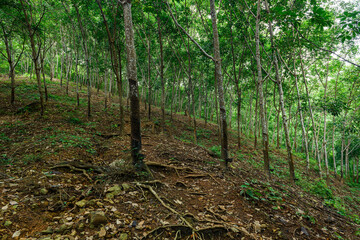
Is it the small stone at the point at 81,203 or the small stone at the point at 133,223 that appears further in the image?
the small stone at the point at 81,203

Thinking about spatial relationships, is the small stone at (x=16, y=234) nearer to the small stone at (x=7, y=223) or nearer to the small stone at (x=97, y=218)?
the small stone at (x=7, y=223)

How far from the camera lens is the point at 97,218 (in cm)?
323

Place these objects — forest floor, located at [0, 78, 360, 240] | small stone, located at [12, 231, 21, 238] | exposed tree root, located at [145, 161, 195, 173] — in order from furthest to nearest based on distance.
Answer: exposed tree root, located at [145, 161, 195, 173] → forest floor, located at [0, 78, 360, 240] → small stone, located at [12, 231, 21, 238]

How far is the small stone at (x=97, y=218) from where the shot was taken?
319 centimetres

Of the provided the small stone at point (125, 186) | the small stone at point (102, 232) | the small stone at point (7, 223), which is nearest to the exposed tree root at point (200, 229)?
the small stone at point (102, 232)

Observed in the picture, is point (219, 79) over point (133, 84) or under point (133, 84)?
over

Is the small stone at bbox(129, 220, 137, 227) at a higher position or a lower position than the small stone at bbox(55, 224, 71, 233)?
lower

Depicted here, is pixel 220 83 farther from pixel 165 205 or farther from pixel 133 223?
pixel 133 223

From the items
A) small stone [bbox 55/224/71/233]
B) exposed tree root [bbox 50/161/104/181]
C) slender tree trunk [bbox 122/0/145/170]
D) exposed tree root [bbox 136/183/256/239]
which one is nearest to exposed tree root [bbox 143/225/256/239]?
exposed tree root [bbox 136/183/256/239]

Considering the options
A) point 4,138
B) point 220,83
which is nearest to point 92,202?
point 220,83

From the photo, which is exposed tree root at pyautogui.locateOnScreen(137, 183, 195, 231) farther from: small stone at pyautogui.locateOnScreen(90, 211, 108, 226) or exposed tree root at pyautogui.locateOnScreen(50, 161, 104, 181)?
exposed tree root at pyautogui.locateOnScreen(50, 161, 104, 181)

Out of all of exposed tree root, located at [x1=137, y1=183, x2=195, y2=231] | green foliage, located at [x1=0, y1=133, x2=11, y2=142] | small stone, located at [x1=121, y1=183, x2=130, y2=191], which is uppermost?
green foliage, located at [x1=0, y1=133, x2=11, y2=142]

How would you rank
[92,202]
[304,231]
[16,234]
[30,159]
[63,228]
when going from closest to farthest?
[16,234]
[63,228]
[92,202]
[304,231]
[30,159]

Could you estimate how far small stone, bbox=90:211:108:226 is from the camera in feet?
10.5
